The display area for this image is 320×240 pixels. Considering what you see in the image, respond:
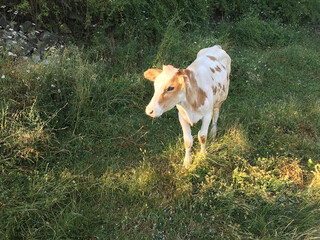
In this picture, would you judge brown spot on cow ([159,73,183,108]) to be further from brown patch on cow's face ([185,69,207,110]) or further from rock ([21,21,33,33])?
rock ([21,21,33,33])

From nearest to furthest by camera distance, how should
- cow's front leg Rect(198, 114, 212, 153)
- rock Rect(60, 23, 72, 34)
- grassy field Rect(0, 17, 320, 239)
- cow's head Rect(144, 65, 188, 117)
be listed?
cow's head Rect(144, 65, 188, 117)
grassy field Rect(0, 17, 320, 239)
cow's front leg Rect(198, 114, 212, 153)
rock Rect(60, 23, 72, 34)

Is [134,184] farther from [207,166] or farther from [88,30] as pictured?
[88,30]

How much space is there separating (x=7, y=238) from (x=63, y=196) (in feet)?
1.92

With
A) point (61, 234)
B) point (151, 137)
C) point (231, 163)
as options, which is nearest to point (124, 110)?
point (151, 137)

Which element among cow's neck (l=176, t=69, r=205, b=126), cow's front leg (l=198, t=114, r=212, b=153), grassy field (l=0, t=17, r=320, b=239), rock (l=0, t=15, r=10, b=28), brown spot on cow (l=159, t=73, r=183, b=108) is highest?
rock (l=0, t=15, r=10, b=28)

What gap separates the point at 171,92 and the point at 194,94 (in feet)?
1.48

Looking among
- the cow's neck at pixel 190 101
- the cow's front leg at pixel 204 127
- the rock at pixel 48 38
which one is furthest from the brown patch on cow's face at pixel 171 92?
the rock at pixel 48 38

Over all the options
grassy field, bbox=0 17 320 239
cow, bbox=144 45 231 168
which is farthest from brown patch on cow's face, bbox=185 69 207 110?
grassy field, bbox=0 17 320 239

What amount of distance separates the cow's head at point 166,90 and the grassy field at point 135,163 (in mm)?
930

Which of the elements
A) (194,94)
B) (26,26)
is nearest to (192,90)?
(194,94)

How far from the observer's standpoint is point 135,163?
3.34 metres

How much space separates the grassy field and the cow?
0.44 metres

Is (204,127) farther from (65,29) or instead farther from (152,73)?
(65,29)

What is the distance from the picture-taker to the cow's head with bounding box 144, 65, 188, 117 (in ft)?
7.78
